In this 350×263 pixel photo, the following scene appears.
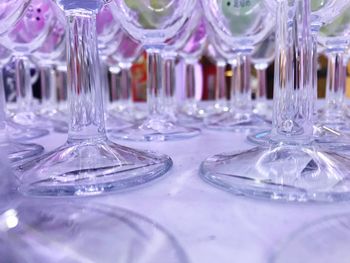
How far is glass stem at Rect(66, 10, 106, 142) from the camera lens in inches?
13.7

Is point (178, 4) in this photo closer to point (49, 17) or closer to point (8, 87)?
point (49, 17)

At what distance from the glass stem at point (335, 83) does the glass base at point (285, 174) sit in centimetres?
31

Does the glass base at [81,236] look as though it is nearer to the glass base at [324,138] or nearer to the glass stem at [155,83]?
the glass base at [324,138]

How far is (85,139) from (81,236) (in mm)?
151

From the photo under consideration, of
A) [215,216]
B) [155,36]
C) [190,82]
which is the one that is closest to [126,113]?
[190,82]

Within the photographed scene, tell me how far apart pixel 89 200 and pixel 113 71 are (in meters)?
0.80

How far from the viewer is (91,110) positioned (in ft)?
1.15

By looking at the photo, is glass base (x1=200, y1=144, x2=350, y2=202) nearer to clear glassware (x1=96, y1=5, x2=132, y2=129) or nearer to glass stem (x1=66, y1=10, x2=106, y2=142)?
glass stem (x1=66, y1=10, x2=106, y2=142)

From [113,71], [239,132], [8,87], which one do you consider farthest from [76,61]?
[8,87]

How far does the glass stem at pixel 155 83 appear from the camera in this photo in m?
0.57

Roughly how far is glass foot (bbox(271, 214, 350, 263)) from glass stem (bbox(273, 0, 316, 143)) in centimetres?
11

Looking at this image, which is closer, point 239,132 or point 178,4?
point 178,4

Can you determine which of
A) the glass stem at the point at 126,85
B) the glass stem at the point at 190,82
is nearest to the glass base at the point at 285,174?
the glass stem at the point at 126,85

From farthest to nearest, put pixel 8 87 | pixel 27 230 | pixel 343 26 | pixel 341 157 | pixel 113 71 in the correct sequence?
pixel 8 87, pixel 113 71, pixel 343 26, pixel 341 157, pixel 27 230
